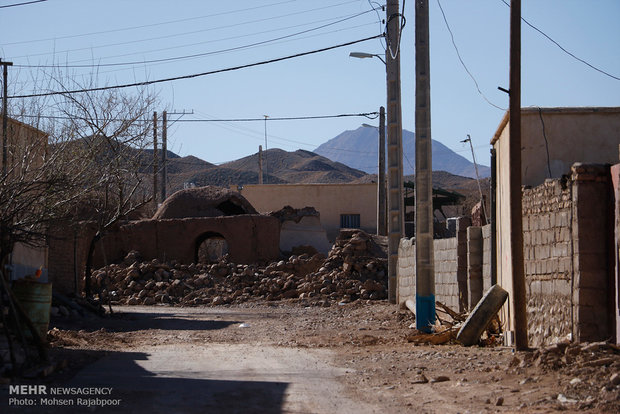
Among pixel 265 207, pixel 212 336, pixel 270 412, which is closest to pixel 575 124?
pixel 270 412

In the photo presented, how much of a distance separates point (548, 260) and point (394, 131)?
855 centimetres

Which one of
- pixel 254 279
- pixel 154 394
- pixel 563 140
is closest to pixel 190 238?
pixel 254 279

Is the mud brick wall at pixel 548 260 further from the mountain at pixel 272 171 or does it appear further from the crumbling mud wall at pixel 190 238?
the mountain at pixel 272 171

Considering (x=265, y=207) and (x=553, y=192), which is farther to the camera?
(x=265, y=207)

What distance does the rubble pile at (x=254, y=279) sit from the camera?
24.0 metres

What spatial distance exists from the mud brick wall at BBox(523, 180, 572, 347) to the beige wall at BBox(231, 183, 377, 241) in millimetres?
36646

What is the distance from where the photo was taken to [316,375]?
9.12m

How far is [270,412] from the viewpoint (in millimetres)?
6754

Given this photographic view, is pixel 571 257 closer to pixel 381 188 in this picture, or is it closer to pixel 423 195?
pixel 423 195

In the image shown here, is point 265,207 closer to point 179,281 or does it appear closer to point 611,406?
point 179,281

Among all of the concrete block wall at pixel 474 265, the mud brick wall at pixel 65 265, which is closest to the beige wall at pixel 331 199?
the mud brick wall at pixel 65 265

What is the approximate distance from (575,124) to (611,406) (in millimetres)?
5966

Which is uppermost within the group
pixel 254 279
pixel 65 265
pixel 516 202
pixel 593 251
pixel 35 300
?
pixel 516 202

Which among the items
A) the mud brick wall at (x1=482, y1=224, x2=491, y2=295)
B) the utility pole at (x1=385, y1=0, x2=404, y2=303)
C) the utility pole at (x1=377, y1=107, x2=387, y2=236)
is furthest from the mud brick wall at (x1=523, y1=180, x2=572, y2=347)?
the utility pole at (x1=377, y1=107, x2=387, y2=236)
